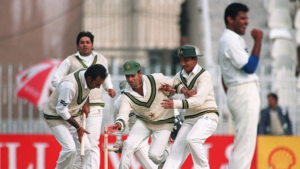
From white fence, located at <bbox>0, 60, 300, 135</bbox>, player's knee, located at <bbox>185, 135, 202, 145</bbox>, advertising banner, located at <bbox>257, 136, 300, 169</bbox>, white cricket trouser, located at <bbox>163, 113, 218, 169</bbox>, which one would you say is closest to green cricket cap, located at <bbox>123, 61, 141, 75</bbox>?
white cricket trouser, located at <bbox>163, 113, 218, 169</bbox>

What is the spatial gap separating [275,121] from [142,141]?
5.39 meters

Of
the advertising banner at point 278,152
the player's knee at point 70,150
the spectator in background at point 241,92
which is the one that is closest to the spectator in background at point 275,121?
the advertising banner at point 278,152

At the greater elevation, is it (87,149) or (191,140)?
(191,140)

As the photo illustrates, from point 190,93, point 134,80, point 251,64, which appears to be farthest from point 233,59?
point 134,80

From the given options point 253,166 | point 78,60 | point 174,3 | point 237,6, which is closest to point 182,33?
point 174,3

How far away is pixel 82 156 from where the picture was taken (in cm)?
804

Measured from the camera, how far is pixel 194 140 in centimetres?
778

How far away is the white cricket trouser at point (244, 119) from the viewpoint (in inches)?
278

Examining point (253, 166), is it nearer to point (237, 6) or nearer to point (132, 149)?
point (132, 149)

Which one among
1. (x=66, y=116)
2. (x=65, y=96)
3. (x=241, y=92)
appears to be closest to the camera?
(x=241, y=92)

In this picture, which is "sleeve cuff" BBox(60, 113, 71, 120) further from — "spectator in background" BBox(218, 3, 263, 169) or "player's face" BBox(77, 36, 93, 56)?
"spectator in background" BBox(218, 3, 263, 169)

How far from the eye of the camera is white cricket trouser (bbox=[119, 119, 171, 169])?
8.33 m

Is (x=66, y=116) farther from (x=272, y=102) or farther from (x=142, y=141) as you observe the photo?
(x=272, y=102)

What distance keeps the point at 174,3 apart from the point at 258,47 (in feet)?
42.2
